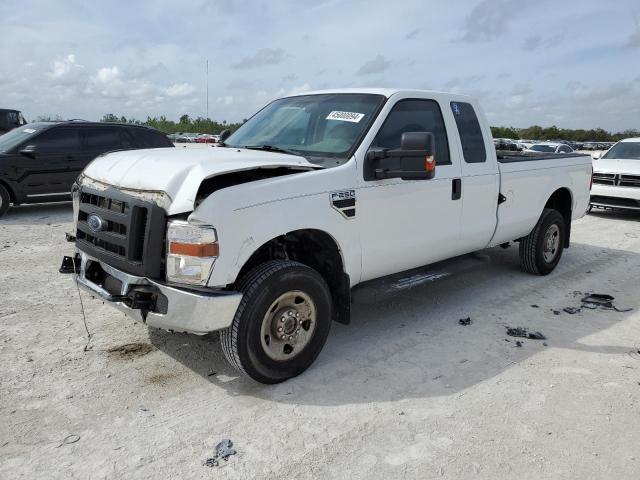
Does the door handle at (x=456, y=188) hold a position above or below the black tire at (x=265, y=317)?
above

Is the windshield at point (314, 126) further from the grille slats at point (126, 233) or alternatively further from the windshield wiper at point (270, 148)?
the grille slats at point (126, 233)

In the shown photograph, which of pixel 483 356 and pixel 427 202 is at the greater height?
pixel 427 202

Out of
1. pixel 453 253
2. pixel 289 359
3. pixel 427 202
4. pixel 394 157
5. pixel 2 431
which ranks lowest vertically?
pixel 2 431

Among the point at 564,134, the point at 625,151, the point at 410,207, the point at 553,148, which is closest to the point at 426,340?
the point at 410,207

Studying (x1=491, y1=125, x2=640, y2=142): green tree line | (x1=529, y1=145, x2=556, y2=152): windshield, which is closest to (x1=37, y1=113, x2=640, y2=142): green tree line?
(x1=491, y1=125, x2=640, y2=142): green tree line

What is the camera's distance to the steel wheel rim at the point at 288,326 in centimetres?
367

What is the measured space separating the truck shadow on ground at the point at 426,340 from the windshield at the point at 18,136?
7.15 metres

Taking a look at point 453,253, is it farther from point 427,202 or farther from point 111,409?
point 111,409

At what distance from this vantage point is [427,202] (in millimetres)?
4625

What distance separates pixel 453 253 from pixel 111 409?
127 inches

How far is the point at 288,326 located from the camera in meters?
3.76

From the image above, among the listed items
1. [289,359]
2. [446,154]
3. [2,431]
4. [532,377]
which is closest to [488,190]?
[446,154]

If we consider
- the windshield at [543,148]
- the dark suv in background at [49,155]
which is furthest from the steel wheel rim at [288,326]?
the windshield at [543,148]

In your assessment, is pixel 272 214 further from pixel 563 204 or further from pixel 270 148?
Answer: pixel 563 204
